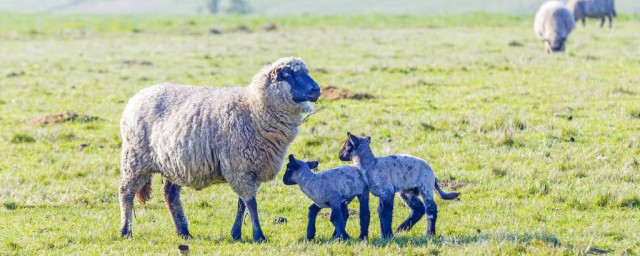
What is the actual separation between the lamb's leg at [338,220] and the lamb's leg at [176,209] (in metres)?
1.86

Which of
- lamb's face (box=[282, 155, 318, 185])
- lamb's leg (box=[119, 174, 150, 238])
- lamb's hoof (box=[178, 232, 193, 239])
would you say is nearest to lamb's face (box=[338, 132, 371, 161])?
lamb's face (box=[282, 155, 318, 185])

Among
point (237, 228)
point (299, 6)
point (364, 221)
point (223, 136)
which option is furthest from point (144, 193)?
point (299, 6)

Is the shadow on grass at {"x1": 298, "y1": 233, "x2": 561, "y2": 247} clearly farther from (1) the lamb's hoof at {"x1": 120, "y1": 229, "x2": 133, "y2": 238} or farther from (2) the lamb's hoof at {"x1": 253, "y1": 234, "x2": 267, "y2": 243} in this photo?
(1) the lamb's hoof at {"x1": 120, "y1": 229, "x2": 133, "y2": 238}

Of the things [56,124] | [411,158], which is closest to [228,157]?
[411,158]

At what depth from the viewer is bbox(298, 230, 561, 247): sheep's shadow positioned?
878cm

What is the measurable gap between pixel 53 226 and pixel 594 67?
1713 centimetres

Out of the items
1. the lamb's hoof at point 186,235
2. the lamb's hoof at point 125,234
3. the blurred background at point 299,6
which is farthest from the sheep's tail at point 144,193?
the blurred background at point 299,6

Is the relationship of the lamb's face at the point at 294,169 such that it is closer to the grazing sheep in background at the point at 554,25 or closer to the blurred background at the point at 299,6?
the grazing sheep in background at the point at 554,25

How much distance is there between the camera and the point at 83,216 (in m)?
11.0

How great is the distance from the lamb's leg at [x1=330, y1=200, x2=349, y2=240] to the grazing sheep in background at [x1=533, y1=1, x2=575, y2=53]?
22.8m

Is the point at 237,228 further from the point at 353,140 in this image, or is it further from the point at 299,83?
the point at 299,83

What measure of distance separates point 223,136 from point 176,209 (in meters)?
1.28

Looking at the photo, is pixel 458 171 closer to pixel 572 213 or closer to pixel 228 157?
pixel 572 213

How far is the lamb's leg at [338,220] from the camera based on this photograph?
9172 mm
